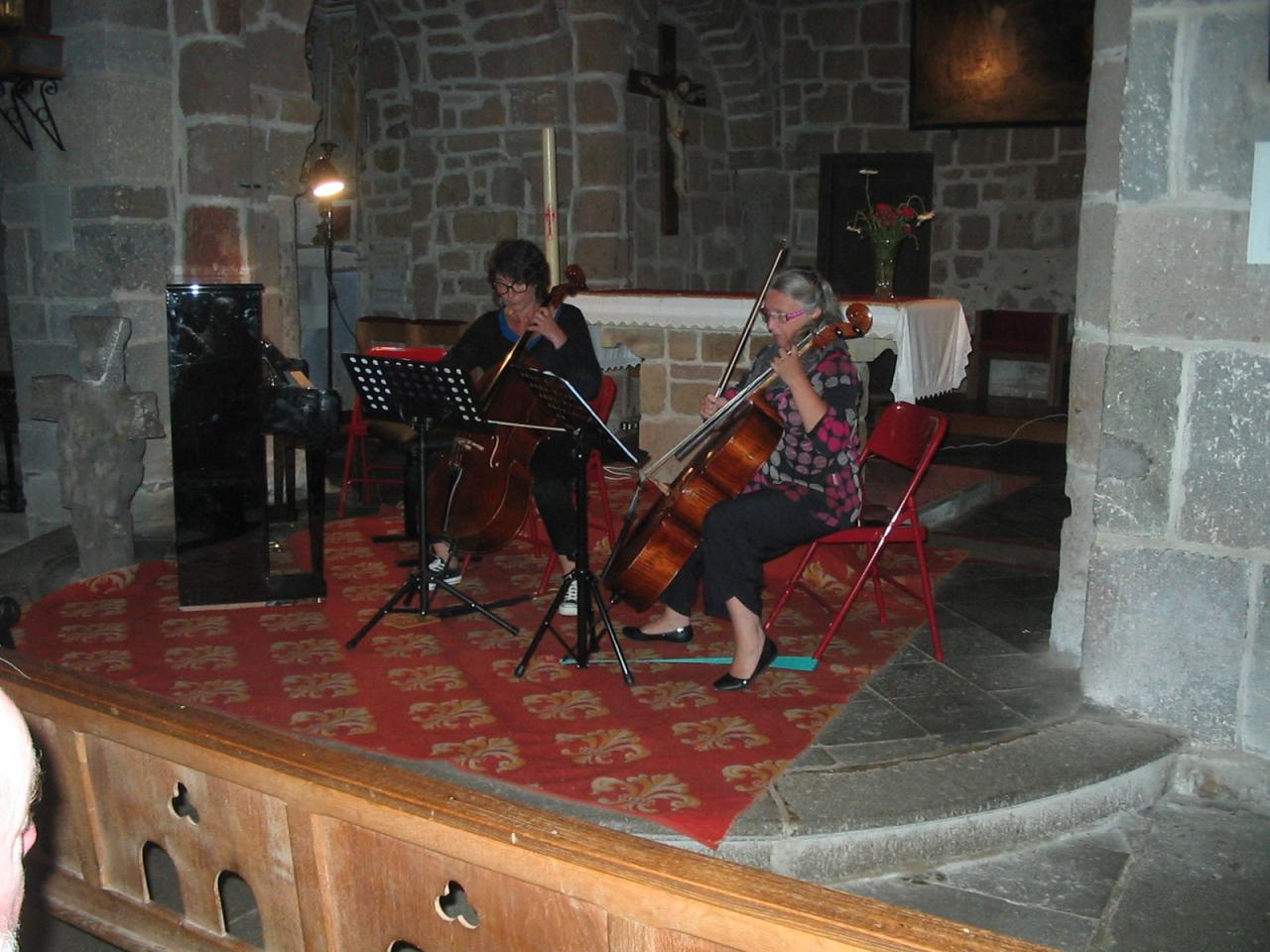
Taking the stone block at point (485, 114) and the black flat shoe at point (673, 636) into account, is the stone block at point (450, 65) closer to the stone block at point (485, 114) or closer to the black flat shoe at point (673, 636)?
the stone block at point (485, 114)

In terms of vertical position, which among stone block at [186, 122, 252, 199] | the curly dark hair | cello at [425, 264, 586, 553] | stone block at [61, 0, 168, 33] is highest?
stone block at [61, 0, 168, 33]

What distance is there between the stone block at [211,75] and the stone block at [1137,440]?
4.18 m

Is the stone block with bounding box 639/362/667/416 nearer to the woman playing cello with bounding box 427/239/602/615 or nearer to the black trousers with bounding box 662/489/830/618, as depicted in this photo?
the woman playing cello with bounding box 427/239/602/615

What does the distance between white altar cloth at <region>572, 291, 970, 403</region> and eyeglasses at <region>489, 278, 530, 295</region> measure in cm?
132

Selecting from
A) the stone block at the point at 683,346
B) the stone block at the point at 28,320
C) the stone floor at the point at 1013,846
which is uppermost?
the stone block at the point at 28,320

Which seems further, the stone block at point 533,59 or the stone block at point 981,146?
the stone block at point 981,146

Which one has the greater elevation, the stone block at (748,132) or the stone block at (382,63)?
the stone block at (382,63)

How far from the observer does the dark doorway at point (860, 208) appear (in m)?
10.7

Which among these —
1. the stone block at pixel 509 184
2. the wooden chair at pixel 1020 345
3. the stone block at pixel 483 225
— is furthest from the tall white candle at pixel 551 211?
the wooden chair at pixel 1020 345

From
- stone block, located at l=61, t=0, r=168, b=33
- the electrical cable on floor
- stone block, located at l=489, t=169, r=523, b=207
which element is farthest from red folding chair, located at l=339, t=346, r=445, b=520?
the electrical cable on floor

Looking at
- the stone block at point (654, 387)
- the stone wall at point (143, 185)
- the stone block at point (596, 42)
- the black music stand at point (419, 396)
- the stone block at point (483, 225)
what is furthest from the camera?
the stone block at point (483, 225)

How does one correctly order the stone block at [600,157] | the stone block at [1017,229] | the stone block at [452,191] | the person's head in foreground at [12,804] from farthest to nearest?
the stone block at [1017,229], the stone block at [452,191], the stone block at [600,157], the person's head in foreground at [12,804]

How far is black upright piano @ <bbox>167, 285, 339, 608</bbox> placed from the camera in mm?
4387

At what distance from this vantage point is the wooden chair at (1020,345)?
964 centimetres
